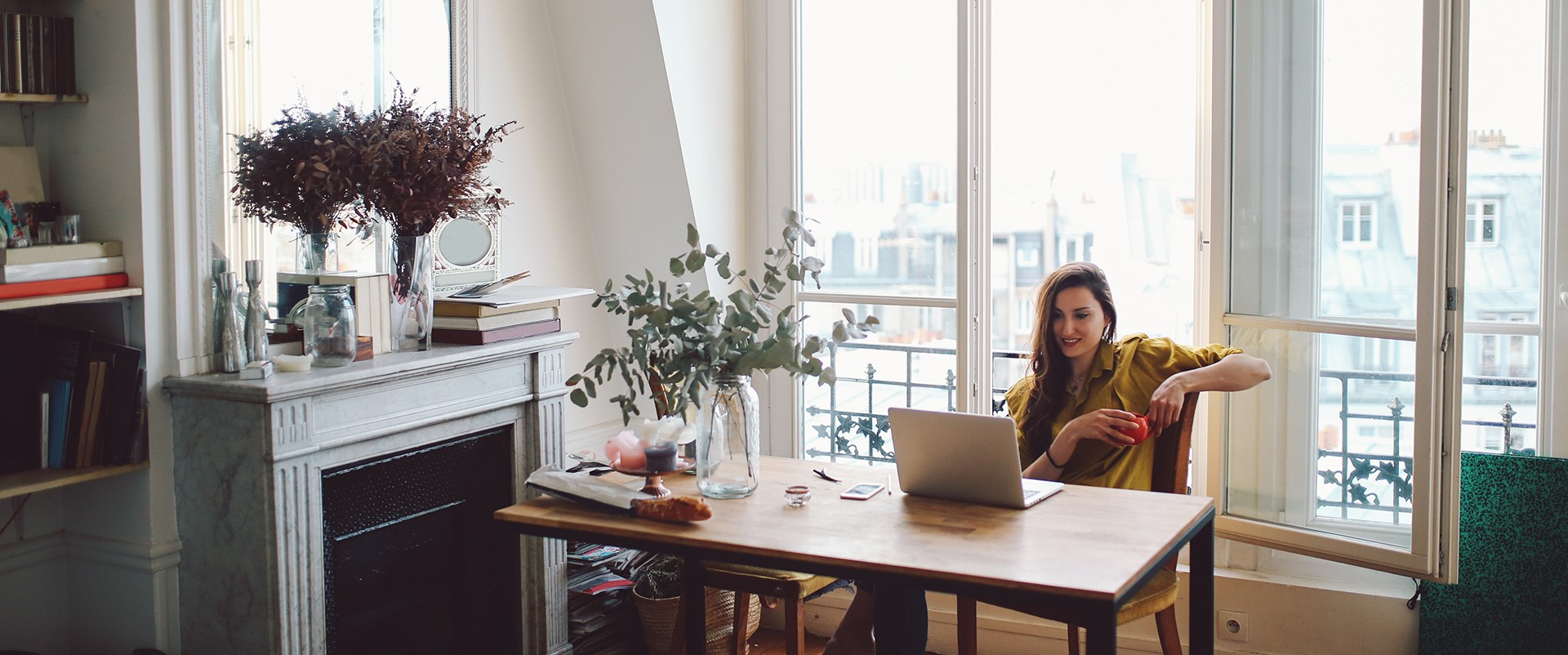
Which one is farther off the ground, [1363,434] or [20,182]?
[20,182]

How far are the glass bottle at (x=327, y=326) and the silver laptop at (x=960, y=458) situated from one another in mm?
1227

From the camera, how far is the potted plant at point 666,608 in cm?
359

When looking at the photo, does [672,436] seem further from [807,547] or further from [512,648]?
[512,648]

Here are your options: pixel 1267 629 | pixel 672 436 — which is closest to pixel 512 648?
pixel 672 436

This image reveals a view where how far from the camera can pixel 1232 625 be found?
3529 mm

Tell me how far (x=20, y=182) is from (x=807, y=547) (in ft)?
5.85

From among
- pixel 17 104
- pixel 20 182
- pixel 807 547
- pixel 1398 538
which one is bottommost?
pixel 1398 538

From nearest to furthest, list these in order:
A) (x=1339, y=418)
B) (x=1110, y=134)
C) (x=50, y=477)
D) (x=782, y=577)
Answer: (x=50, y=477)
(x=782, y=577)
(x=1339, y=418)
(x=1110, y=134)

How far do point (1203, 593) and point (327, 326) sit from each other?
76.1 inches

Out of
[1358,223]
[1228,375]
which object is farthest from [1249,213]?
[1228,375]

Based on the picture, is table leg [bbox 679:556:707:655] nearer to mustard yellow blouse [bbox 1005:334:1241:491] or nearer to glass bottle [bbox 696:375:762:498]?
glass bottle [bbox 696:375:762:498]

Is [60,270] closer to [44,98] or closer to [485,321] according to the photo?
[44,98]

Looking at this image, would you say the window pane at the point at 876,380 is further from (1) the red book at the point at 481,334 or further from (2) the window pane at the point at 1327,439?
(1) the red book at the point at 481,334

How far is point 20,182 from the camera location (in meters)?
2.54
